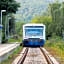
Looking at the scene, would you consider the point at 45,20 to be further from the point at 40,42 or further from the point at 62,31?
the point at 40,42

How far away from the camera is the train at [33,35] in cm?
3786

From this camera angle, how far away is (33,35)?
38.5 meters

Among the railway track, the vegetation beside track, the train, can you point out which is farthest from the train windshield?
the railway track

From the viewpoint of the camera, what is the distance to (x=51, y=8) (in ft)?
280

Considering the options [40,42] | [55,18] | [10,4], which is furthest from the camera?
[55,18]

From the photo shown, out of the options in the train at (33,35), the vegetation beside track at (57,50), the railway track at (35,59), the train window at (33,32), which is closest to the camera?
the railway track at (35,59)

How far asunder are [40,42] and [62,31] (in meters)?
39.5

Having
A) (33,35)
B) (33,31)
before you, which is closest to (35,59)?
(33,35)

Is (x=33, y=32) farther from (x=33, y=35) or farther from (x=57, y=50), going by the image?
(x=57, y=50)

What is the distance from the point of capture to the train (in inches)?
1490

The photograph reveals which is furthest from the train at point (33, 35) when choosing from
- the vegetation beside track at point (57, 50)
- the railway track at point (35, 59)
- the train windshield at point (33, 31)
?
the railway track at point (35, 59)

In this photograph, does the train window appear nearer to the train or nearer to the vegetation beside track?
the train

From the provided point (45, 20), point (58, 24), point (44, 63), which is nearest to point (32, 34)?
point (44, 63)

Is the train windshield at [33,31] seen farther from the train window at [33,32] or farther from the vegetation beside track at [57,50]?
the vegetation beside track at [57,50]
